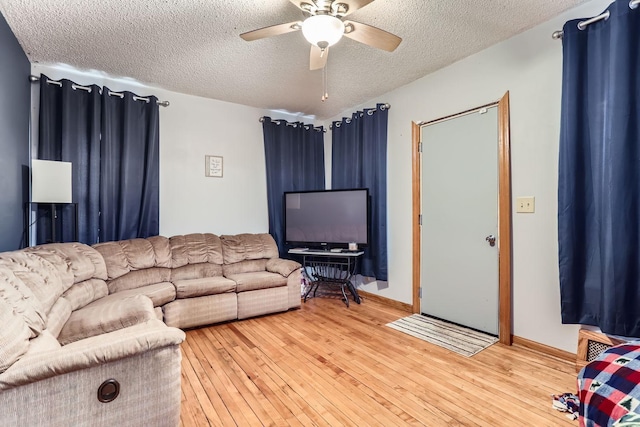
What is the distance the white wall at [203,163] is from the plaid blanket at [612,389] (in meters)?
3.74

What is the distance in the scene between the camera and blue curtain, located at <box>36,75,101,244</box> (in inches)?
114

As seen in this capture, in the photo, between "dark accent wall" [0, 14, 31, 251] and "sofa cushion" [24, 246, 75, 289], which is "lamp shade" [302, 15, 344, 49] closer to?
"dark accent wall" [0, 14, 31, 251]

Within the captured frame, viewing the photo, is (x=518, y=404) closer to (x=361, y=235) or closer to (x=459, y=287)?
(x=459, y=287)

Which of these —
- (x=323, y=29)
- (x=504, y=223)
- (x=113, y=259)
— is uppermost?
(x=323, y=29)

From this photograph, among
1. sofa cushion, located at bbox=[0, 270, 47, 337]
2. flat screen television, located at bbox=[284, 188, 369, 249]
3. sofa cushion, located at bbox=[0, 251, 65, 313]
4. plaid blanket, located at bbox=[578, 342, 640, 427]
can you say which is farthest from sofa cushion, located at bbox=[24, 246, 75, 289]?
plaid blanket, located at bbox=[578, 342, 640, 427]

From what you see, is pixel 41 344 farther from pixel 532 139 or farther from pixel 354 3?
pixel 532 139

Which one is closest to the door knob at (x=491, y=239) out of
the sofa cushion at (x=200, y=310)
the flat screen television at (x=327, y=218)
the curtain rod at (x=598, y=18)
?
the flat screen television at (x=327, y=218)

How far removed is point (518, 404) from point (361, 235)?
2223 mm

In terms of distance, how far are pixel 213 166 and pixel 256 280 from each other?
1.63 m

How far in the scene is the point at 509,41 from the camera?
102 inches

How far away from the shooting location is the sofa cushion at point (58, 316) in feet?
5.70

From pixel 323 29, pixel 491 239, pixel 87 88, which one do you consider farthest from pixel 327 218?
pixel 87 88

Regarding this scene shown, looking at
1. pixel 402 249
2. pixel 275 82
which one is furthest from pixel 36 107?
pixel 402 249

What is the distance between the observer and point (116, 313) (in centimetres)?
204
